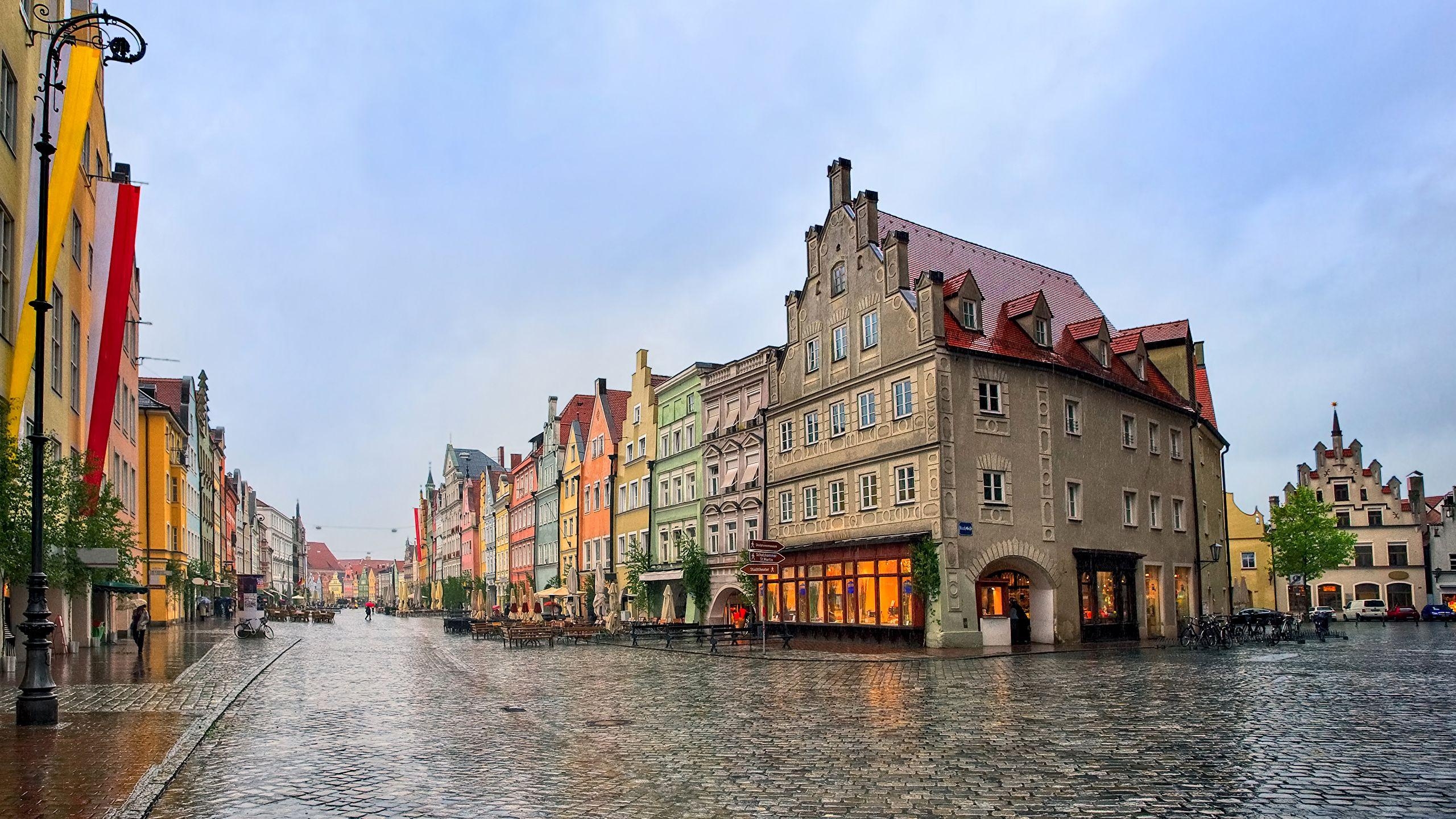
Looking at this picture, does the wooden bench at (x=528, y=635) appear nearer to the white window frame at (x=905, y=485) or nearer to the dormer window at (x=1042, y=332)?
the white window frame at (x=905, y=485)

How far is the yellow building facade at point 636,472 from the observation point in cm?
6162

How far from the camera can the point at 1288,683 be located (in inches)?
854

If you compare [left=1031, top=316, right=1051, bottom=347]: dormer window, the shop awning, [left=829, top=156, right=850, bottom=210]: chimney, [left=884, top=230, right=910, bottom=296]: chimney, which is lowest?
the shop awning

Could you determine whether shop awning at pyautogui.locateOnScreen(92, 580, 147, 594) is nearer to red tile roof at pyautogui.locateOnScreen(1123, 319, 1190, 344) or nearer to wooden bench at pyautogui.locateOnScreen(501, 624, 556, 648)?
wooden bench at pyautogui.locateOnScreen(501, 624, 556, 648)

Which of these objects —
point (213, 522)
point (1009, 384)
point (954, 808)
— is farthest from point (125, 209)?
point (213, 522)

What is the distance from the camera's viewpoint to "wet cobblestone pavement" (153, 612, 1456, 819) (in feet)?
33.7

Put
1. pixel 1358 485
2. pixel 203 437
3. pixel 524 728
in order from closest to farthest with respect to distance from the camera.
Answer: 1. pixel 524 728
2. pixel 1358 485
3. pixel 203 437

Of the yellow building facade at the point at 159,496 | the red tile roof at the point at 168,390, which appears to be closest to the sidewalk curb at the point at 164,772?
the yellow building facade at the point at 159,496

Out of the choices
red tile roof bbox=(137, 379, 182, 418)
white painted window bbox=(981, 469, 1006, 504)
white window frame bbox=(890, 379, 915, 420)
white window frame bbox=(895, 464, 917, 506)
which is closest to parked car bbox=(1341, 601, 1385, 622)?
white painted window bbox=(981, 469, 1006, 504)

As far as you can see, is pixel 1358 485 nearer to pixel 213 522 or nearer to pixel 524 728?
pixel 524 728

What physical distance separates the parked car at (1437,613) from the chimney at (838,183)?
169 feet

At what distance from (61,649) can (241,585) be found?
34.0 meters

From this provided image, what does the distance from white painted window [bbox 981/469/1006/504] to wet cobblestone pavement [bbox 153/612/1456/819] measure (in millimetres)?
11528

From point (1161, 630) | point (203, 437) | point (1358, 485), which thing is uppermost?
point (203, 437)
